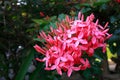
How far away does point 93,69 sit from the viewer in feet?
7.06

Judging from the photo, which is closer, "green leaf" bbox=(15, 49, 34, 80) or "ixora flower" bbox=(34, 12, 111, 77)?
"ixora flower" bbox=(34, 12, 111, 77)

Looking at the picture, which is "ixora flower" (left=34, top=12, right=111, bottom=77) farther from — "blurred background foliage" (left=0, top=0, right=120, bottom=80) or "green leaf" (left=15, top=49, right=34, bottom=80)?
"green leaf" (left=15, top=49, right=34, bottom=80)

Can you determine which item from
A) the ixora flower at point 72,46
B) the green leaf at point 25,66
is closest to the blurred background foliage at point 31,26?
the green leaf at point 25,66

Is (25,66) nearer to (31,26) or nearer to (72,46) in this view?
(31,26)

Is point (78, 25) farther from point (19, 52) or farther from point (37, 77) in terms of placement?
point (19, 52)

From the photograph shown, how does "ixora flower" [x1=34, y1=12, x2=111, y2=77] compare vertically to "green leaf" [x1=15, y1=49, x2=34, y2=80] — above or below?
above

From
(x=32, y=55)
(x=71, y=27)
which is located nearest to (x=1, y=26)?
(x=32, y=55)

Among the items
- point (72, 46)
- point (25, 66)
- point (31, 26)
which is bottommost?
point (25, 66)

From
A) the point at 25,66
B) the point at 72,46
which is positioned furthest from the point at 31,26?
the point at 72,46

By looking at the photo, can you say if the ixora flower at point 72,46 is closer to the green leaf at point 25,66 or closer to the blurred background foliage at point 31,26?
the blurred background foliage at point 31,26

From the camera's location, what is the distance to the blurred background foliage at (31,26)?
6.75 ft

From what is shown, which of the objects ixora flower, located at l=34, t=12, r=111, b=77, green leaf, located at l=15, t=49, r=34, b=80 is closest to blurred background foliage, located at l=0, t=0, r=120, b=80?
green leaf, located at l=15, t=49, r=34, b=80

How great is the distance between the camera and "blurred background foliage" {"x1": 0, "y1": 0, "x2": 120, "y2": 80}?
2.06 m

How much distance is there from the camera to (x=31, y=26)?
208cm
